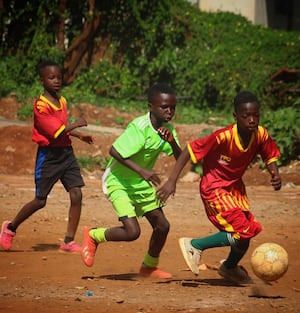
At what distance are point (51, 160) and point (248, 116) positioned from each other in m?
2.25

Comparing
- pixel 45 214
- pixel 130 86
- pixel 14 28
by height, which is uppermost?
pixel 14 28

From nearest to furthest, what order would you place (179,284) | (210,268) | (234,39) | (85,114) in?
(179,284), (210,268), (85,114), (234,39)

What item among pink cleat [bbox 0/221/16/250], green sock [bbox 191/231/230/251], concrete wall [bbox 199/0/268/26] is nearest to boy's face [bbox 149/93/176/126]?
green sock [bbox 191/231/230/251]

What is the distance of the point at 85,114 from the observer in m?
15.6

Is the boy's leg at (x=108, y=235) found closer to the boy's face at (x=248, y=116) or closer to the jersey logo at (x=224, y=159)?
the jersey logo at (x=224, y=159)

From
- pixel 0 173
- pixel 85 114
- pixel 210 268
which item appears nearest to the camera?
pixel 210 268

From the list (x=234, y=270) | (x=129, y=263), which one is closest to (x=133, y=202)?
(x=234, y=270)

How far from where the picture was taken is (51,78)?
24.2 feet

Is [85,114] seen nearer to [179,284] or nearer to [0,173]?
[0,173]

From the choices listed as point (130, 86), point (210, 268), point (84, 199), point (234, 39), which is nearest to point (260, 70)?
point (234, 39)

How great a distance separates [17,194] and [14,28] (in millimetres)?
7237

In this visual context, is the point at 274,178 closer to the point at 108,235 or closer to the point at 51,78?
the point at 108,235

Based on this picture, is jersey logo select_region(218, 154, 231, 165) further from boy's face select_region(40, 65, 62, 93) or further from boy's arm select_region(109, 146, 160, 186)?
boy's face select_region(40, 65, 62, 93)

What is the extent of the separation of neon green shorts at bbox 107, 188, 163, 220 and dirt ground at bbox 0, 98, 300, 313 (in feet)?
1.68
